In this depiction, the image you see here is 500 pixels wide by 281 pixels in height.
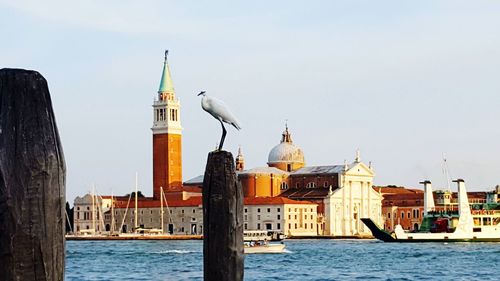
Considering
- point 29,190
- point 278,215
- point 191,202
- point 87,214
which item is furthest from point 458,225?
point 29,190

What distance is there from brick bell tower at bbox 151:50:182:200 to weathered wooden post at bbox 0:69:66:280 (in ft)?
249

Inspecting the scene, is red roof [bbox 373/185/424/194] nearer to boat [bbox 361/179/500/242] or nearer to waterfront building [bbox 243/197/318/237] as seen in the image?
waterfront building [bbox 243/197/318/237]

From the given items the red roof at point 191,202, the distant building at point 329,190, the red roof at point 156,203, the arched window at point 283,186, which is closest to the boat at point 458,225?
the red roof at point 191,202

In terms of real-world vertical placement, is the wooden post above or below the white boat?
above

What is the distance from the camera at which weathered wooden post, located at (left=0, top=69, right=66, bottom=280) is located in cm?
266

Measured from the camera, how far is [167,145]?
7875 centimetres

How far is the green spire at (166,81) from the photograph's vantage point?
82375 mm

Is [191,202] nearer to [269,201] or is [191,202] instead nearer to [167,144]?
[167,144]

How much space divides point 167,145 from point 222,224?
243ft

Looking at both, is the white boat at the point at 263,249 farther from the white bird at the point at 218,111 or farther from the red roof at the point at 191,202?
the white bird at the point at 218,111

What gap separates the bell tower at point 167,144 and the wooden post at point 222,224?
242 feet

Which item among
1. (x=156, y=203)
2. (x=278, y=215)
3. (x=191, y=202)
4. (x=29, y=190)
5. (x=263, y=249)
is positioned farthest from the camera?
(x=156, y=203)

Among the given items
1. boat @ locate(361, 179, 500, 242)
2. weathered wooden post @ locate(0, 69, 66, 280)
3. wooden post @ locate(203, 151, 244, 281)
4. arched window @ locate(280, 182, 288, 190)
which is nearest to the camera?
weathered wooden post @ locate(0, 69, 66, 280)

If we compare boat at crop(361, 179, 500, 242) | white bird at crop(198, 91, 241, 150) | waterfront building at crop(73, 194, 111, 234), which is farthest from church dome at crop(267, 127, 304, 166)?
white bird at crop(198, 91, 241, 150)
